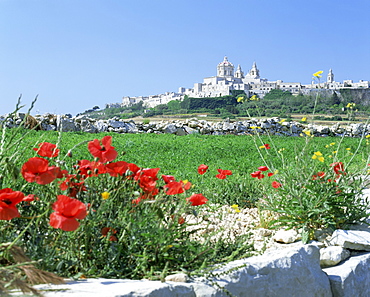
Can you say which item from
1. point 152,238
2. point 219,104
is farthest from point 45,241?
point 219,104

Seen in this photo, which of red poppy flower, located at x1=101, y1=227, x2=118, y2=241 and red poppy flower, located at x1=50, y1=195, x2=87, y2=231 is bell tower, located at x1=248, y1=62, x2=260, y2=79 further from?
red poppy flower, located at x1=50, y1=195, x2=87, y2=231

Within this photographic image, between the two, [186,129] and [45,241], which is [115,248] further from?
[186,129]

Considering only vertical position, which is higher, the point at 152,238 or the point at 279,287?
the point at 152,238

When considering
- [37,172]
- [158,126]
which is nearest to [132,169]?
[37,172]

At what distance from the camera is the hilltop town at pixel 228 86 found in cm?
9638

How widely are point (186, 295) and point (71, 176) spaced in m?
0.95

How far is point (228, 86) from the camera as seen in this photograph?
96750 millimetres

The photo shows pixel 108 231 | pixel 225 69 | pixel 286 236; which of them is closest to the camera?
pixel 108 231

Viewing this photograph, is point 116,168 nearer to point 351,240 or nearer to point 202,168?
point 202,168

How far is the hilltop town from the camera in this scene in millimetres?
96375

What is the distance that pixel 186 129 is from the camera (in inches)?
588

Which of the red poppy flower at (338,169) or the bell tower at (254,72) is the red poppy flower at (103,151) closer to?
the red poppy flower at (338,169)

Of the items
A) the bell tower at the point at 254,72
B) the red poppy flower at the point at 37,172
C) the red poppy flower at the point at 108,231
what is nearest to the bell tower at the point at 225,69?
the bell tower at the point at 254,72

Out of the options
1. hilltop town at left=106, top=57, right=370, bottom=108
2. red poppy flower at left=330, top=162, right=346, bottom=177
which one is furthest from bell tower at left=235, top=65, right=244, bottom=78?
red poppy flower at left=330, top=162, right=346, bottom=177
